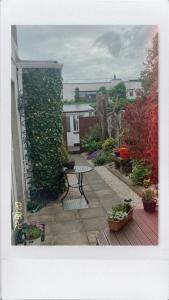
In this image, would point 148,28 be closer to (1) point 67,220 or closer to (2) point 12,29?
(2) point 12,29

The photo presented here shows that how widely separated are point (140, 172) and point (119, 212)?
15.0 inches

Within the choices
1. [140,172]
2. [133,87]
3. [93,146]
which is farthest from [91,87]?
[140,172]

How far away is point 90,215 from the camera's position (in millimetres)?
2859

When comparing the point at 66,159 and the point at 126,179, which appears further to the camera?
the point at 126,179

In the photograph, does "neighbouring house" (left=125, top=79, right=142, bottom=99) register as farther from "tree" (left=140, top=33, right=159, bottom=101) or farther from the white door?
the white door

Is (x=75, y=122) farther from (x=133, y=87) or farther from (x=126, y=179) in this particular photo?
(x=126, y=179)

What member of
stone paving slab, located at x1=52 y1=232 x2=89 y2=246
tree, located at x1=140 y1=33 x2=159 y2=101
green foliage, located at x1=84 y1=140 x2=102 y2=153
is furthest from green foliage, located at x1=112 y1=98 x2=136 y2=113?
stone paving slab, located at x1=52 y1=232 x2=89 y2=246

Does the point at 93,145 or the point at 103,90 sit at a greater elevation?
the point at 103,90

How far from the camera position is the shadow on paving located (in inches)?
100

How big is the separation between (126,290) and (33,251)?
698 mm

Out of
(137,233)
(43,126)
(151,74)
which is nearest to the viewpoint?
(151,74)

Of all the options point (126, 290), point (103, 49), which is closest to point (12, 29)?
point (103, 49)

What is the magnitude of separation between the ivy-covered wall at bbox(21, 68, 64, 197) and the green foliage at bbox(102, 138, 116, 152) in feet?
1.26

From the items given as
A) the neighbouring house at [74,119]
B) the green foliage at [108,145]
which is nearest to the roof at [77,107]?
the neighbouring house at [74,119]
